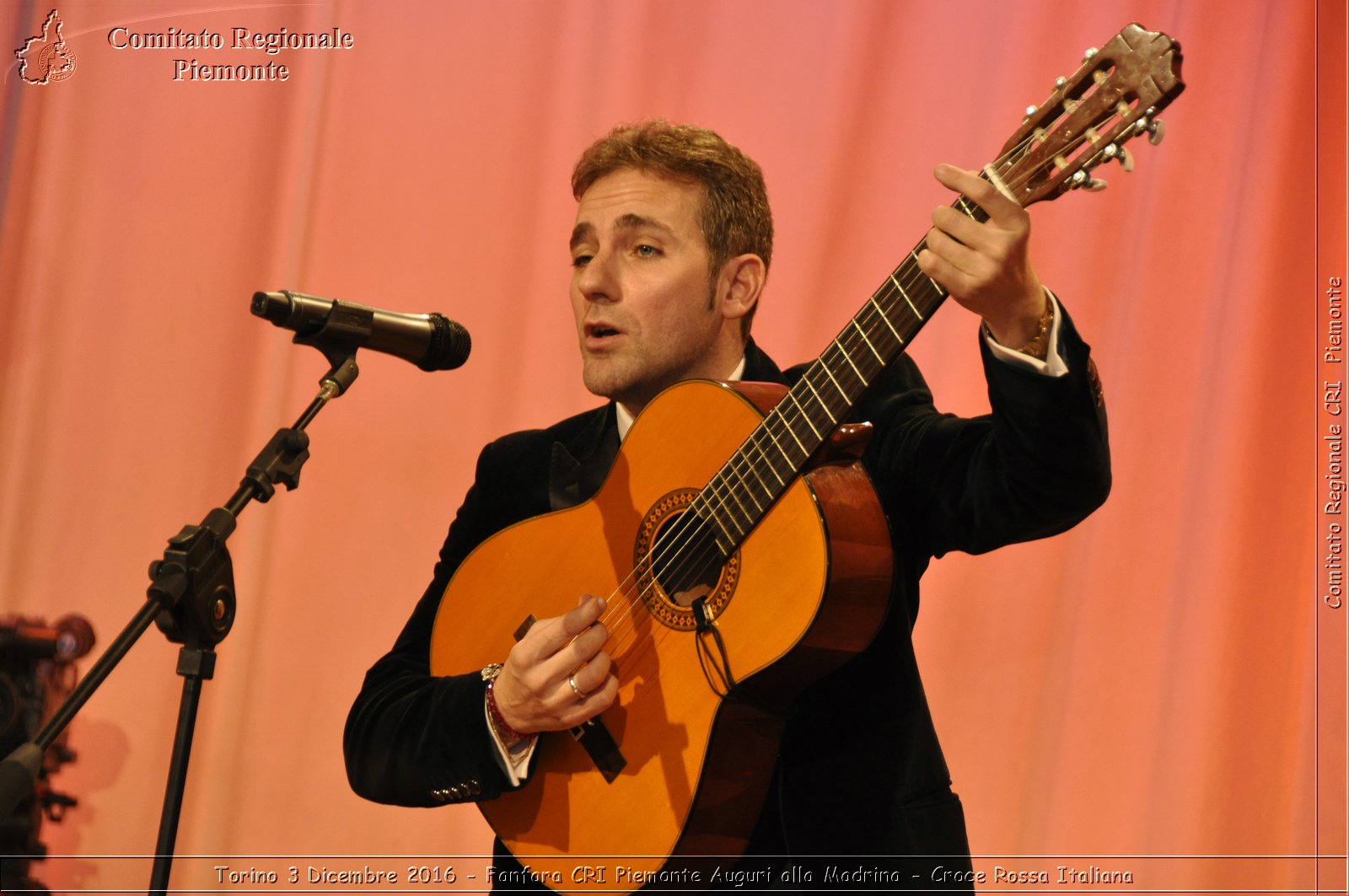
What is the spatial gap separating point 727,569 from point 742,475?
0.47 feet

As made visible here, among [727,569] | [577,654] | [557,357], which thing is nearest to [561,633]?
[577,654]

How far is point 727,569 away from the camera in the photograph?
1.79 meters

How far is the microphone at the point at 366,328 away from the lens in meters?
1.77

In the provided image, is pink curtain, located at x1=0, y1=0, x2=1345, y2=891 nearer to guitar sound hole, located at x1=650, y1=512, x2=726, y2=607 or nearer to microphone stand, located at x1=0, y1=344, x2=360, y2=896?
guitar sound hole, located at x1=650, y1=512, x2=726, y2=607

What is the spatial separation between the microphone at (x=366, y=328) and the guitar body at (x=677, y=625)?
1.14 feet

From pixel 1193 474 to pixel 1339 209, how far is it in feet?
2.38

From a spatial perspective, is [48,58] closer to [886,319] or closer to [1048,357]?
[886,319]

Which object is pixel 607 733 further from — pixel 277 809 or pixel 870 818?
pixel 277 809

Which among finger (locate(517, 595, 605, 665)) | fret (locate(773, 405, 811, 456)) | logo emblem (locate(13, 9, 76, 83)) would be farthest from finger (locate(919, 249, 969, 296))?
logo emblem (locate(13, 9, 76, 83))

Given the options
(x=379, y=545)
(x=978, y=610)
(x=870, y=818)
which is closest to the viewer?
(x=870, y=818)

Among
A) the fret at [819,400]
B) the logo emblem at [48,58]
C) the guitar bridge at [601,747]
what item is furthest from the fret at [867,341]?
the logo emblem at [48,58]

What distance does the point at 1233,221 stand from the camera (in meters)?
2.97

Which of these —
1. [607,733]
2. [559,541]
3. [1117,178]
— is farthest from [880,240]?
[607,733]

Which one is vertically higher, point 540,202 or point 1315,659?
point 540,202
